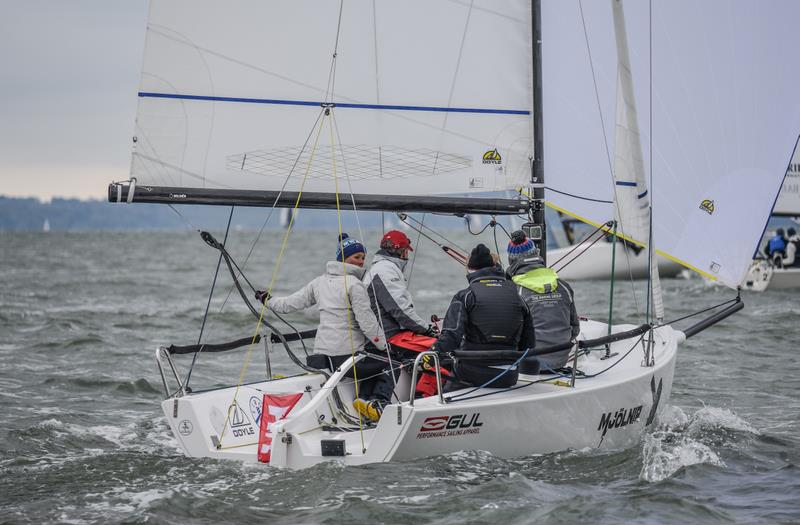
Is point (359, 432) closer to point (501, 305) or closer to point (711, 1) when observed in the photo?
point (501, 305)

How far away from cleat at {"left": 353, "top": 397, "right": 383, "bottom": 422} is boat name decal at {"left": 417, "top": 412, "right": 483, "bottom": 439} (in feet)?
2.87

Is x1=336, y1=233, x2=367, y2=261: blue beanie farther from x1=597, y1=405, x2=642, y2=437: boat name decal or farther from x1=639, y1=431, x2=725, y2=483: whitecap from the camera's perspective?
x1=639, y1=431, x2=725, y2=483: whitecap

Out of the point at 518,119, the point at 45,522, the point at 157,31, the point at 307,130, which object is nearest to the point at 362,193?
the point at 307,130

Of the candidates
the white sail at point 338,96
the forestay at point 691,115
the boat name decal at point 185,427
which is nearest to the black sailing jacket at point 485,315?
the white sail at point 338,96

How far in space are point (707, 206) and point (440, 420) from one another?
337 cm

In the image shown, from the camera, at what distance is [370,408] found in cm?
732

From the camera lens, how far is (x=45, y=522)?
5.85m

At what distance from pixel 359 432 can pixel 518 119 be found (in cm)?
270

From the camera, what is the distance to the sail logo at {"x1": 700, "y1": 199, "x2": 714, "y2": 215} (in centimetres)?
847

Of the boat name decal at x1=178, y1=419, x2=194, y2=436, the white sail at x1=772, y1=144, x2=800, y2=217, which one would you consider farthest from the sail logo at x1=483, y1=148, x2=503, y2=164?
the white sail at x1=772, y1=144, x2=800, y2=217

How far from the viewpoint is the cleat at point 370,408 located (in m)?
→ 7.29

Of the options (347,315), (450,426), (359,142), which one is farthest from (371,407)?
(359,142)

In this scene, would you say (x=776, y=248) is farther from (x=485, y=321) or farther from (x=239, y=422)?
(x=239, y=422)

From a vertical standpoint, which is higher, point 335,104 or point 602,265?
point 335,104
